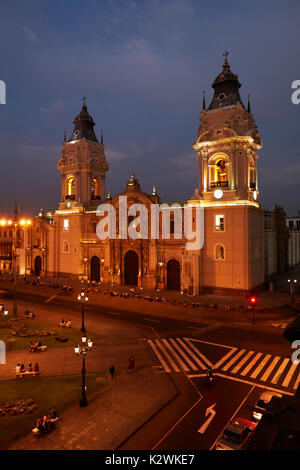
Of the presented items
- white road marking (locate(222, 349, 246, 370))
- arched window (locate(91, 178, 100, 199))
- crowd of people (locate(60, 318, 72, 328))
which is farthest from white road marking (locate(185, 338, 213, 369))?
arched window (locate(91, 178, 100, 199))

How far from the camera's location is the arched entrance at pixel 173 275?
4758 cm

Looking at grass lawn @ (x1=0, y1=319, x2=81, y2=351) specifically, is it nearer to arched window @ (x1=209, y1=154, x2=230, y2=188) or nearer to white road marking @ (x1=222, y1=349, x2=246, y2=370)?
white road marking @ (x1=222, y1=349, x2=246, y2=370)

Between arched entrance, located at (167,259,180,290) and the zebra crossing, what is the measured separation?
70.9 ft

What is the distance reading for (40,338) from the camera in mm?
27797

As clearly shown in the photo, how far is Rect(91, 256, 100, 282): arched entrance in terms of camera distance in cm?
5653

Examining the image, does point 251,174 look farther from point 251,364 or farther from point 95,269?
point 95,269

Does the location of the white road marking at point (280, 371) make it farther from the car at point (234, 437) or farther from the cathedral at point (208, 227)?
the cathedral at point (208, 227)

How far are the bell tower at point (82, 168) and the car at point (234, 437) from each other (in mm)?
47866

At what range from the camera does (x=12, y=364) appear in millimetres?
22219

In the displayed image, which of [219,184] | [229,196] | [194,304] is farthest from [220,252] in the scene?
[219,184]

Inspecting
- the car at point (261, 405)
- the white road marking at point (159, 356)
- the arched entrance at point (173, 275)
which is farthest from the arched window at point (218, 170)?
the car at point (261, 405)

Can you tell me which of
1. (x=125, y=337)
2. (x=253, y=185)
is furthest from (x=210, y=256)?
(x=125, y=337)

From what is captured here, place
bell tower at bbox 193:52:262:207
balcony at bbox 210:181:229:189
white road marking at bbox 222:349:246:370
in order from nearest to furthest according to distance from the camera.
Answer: white road marking at bbox 222:349:246:370
bell tower at bbox 193:52:262:207
balcony at bbox 210:181:229:189
